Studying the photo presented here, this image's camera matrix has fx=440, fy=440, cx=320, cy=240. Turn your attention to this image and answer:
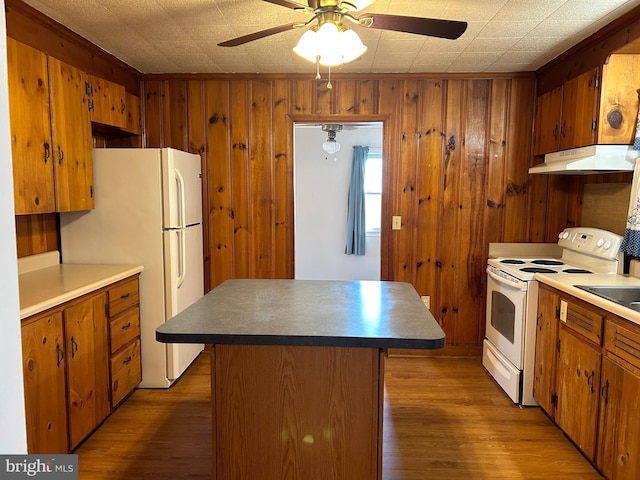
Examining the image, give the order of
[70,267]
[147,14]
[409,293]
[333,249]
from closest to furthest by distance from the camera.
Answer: [409,293] < [147,14] < [70,267] < [333,249]

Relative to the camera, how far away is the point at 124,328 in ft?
9.50

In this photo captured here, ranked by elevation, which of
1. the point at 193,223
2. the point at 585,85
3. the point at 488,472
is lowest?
the point at 488,472

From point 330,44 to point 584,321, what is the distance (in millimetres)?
1878

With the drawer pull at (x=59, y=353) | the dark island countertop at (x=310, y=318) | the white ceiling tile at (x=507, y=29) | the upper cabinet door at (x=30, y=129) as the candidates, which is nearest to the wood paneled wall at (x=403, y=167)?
the white ceiling tile at (x=507, y=29)

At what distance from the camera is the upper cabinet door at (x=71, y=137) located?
2537 mm

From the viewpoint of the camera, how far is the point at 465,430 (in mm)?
2672

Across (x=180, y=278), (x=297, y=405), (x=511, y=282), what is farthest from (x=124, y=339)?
(x=511, y=282)

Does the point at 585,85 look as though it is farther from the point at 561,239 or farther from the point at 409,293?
the point at 409,293

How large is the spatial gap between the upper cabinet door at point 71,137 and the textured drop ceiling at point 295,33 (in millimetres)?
332

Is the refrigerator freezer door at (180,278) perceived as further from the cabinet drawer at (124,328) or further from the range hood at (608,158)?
the range hood at (608,158)

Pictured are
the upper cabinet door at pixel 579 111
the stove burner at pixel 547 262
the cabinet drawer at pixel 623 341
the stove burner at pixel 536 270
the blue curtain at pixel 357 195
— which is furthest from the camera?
the blue curtain at pixel 357 195

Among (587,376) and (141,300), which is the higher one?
(141,300)

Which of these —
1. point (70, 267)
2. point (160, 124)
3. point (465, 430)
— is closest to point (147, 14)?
point (160, 124)

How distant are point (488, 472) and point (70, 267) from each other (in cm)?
282
